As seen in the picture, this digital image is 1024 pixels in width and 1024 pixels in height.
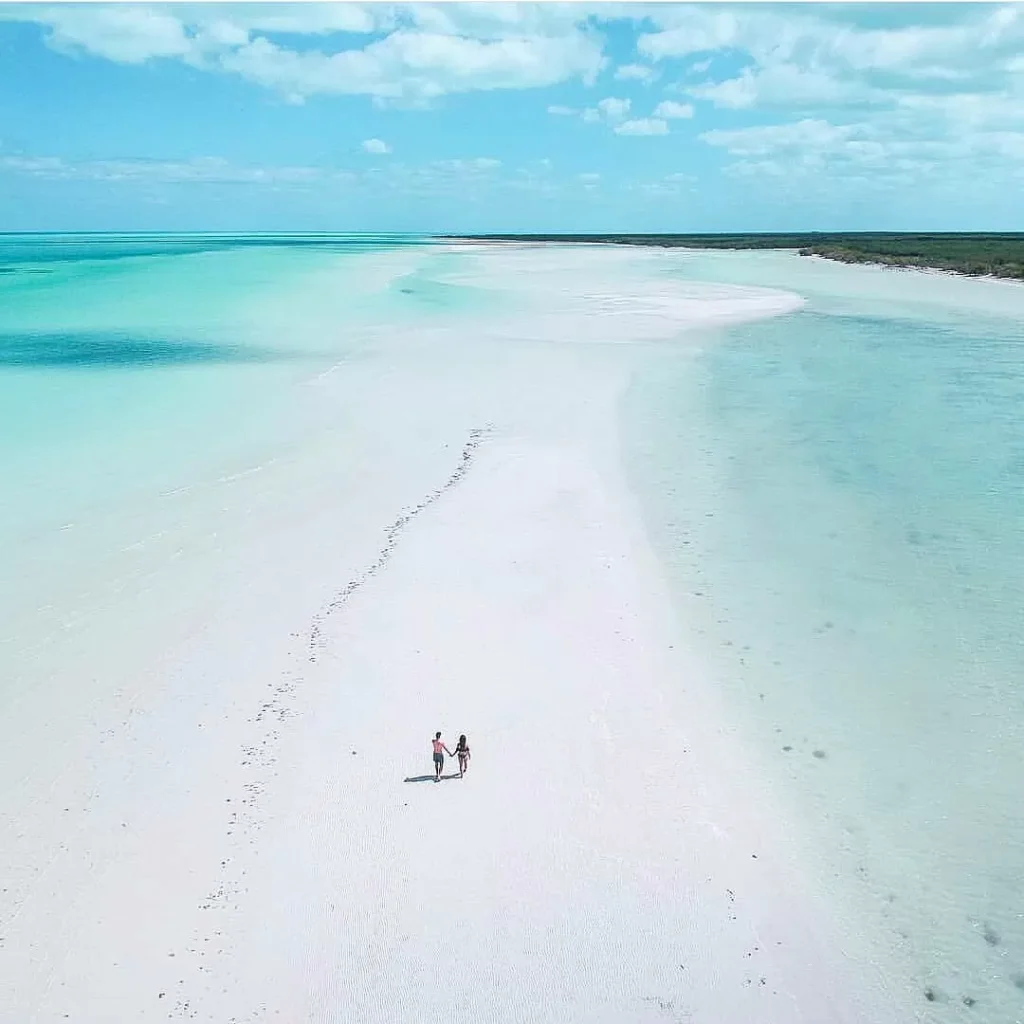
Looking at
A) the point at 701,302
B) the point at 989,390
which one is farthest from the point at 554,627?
the point at 701,302

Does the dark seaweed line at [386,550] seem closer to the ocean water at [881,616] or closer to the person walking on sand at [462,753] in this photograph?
the person walking on sand at [462,753]

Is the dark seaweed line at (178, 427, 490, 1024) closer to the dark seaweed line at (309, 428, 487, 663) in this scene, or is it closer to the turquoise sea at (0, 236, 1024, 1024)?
the dark seaweed line at (309, 428, 487, 663)

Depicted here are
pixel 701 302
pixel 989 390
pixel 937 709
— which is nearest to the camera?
pixel 937 709

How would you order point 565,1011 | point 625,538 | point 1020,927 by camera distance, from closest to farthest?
point 565,1011 < point 1020,927 < point 625,538

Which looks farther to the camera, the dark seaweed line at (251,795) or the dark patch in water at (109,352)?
the dark patch in water at (109,352)

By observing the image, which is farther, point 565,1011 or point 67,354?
point 67,354

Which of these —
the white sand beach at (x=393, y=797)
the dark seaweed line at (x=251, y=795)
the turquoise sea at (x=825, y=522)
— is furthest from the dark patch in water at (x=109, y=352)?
the dark seaweed line at (x=251, y=795)

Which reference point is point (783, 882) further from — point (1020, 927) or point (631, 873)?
point (1020, 927)
